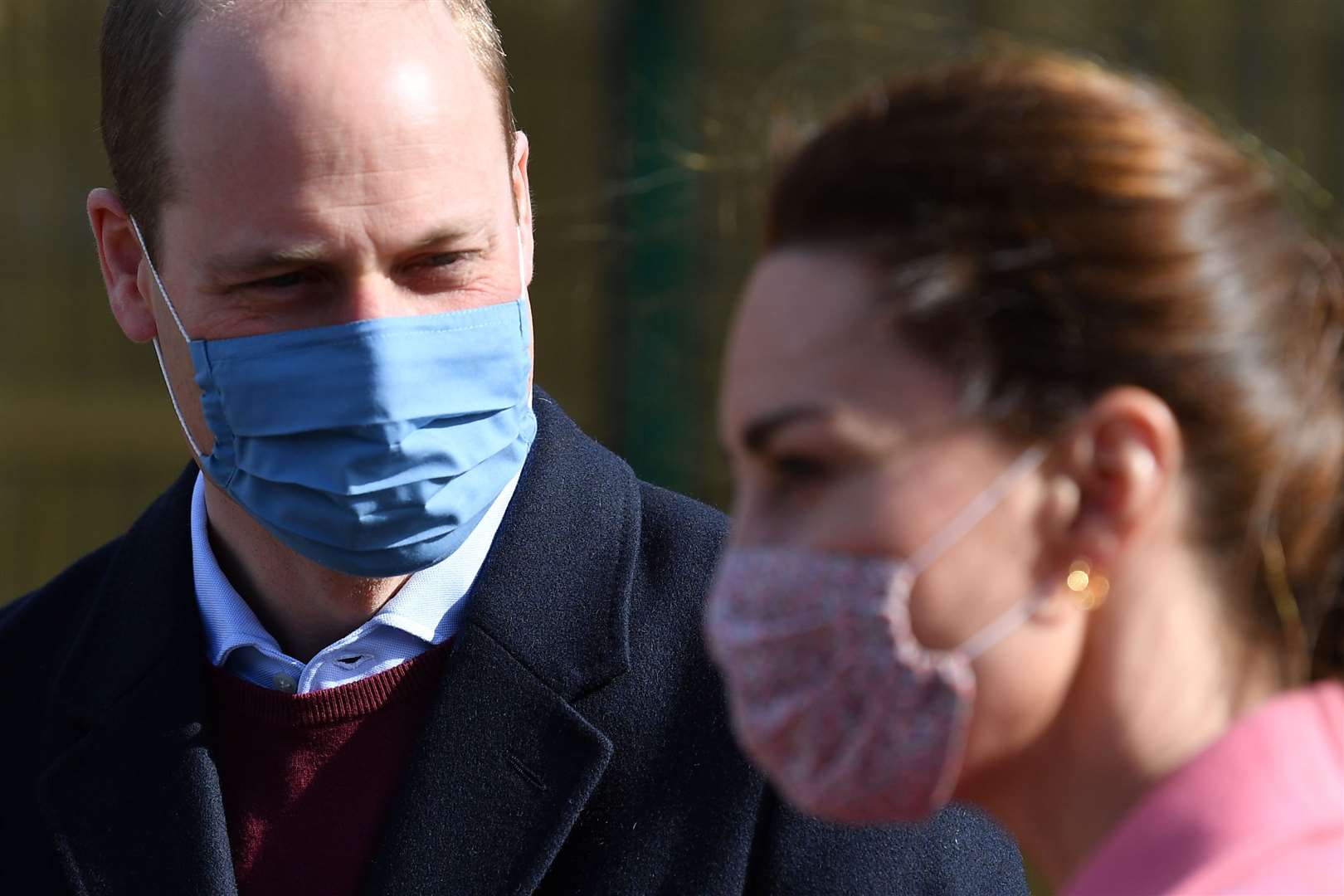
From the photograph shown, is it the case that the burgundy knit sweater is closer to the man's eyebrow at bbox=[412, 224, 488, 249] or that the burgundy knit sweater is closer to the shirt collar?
the shirt collar

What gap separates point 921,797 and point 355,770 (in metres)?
0.97

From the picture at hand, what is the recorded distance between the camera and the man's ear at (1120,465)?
4.83 feet

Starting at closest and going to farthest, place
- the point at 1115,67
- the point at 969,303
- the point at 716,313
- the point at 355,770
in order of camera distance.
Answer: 1. the point at 969,303
2. the point at 1115,67
3. the point at 355,770
4. the point at 716,313

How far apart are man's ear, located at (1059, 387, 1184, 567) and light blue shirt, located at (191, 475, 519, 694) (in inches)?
45.3

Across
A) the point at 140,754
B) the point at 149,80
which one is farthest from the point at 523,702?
the point at 149,80

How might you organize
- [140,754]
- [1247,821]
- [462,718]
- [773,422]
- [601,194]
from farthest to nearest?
[601,194], [140,754], [462,718], [773,422], [1247,821]

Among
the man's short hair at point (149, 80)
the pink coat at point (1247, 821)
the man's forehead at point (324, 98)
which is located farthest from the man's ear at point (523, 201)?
the pink coat at point (1247, 821)

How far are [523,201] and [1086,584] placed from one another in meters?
1.39

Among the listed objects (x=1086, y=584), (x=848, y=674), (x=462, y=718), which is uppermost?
(x=1086, y=584)

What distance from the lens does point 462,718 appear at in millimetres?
2297

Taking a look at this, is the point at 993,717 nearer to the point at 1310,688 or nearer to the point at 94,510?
the point at 1310,688

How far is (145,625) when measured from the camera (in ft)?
8.21

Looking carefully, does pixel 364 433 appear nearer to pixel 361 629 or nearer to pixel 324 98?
pixel 361 629

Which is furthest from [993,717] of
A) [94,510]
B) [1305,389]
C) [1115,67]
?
[94,510]
